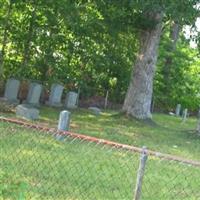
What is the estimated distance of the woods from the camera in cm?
2148

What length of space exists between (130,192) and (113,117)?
43.8 ft

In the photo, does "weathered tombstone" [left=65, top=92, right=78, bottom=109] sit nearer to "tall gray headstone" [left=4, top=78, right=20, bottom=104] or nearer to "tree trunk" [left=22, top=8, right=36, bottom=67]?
"tree trunk" [left=22, top=8, right=36, bottom=67]

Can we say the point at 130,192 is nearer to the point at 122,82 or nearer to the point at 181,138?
the point at 181,138

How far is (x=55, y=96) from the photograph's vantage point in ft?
81.7

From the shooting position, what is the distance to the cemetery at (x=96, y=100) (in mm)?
9195

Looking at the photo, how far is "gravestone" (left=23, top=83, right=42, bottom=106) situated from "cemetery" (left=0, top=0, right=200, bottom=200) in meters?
0.04

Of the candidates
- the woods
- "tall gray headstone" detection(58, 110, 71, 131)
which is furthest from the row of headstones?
"tall gray headstone" detection(58, 110, 71, 131)

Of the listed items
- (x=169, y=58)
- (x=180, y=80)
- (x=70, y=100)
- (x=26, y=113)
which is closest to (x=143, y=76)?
(x=70, y=100)

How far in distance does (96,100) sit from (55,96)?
532cm

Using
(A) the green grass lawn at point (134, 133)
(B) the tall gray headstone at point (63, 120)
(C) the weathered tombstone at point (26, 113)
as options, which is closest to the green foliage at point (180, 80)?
(A) the green grass lawn at point (134, 133)

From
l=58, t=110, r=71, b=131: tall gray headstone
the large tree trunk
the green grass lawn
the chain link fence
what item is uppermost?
the large tree trunk

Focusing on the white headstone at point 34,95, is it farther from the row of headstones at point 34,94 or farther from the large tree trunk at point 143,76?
the large tree trunk at point 143,76

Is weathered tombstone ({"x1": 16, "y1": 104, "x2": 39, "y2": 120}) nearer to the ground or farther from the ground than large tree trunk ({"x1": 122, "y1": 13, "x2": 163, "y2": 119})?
nearer to the ground

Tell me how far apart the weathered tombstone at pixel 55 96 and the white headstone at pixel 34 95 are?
1372mm
